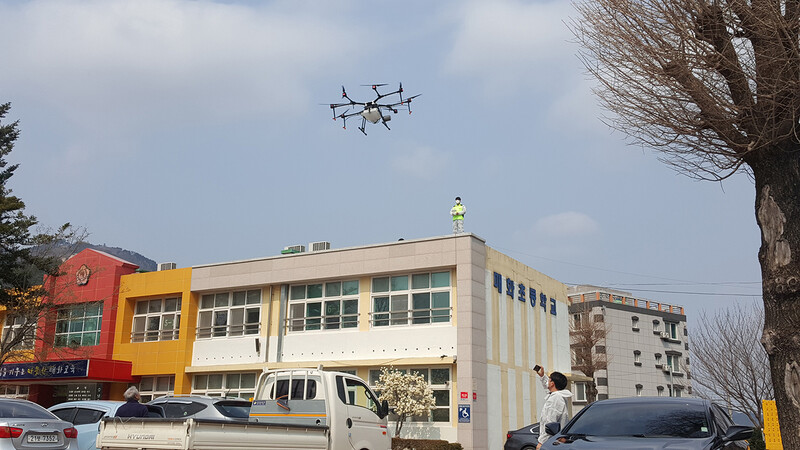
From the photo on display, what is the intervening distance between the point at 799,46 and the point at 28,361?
1343 inches

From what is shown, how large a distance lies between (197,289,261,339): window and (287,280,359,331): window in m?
1.86

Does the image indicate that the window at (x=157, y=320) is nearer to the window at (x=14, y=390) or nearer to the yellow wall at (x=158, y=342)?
the yellow wall at (x=158, y=342)

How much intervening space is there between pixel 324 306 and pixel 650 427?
22688mm

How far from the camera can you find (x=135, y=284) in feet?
114

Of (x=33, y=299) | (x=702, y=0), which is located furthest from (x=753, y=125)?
(x=33, y=299)

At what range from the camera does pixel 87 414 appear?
14.5 meters

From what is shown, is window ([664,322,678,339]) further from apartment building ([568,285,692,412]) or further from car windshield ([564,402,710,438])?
car windshield ([564,402,710,438])

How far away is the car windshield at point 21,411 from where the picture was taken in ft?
37.6

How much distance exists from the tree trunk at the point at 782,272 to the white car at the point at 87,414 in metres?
10.6

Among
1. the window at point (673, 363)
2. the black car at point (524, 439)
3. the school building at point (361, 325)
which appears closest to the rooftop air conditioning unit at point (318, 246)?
the school building at point (361, 325)

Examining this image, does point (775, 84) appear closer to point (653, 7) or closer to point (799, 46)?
point (799, 46)


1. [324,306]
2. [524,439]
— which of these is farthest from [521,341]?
[524,439]

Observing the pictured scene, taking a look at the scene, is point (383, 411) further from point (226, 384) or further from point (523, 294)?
point (226, 384)

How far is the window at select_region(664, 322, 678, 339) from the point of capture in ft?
236
